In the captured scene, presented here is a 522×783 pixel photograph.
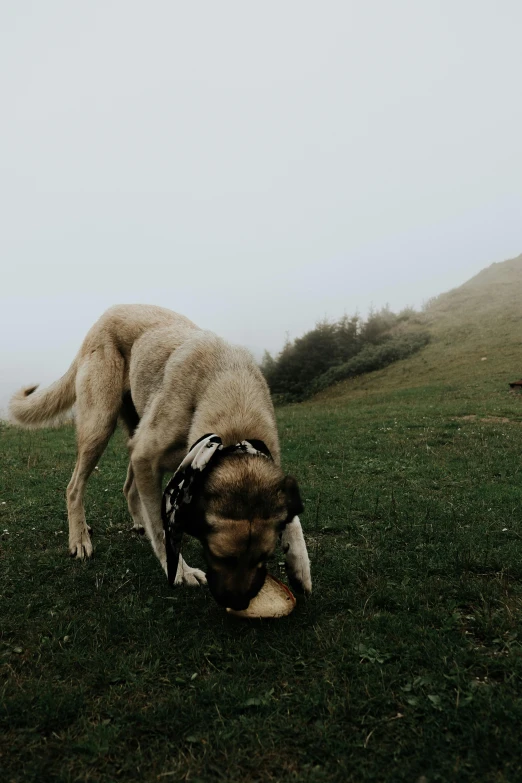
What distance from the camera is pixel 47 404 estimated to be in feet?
21.6

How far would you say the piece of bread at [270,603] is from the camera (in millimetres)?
3738

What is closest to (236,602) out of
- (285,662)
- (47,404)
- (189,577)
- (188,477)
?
(285,662)

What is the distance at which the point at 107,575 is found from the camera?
4.80 meters

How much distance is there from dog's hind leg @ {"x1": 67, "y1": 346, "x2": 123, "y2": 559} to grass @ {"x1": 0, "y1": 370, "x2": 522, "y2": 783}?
0.61 meters

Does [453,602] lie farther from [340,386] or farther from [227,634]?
[340,386]

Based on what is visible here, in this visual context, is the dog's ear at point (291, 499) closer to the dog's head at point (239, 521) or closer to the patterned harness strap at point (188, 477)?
the dog's head at point (239, 521)

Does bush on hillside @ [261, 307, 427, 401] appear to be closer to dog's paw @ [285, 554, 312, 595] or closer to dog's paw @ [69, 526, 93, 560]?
dog's paw @ [69, 526, 93, 560]

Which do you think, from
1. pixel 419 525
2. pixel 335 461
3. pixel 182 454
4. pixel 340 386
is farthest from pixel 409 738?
pixel 340 386

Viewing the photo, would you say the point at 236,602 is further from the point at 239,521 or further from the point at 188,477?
the point at 188,477

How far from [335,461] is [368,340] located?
38.2 m

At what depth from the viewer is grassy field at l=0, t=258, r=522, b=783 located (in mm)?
2531

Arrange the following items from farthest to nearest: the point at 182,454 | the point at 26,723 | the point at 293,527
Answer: the point at 182,454 → the point at 293,527 → the point at 26,723

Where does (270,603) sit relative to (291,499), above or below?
below

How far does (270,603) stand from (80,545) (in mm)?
2531
